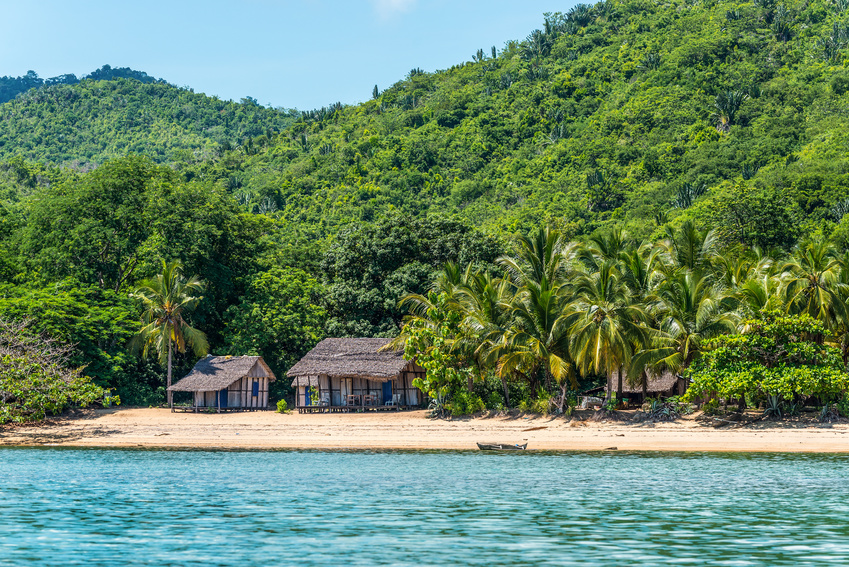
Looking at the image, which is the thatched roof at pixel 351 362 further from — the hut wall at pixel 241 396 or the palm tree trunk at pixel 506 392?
the palm tree trunk at pixel 506 392

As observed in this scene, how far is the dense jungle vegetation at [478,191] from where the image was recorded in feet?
127

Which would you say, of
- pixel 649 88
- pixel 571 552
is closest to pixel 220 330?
pixel 571 552

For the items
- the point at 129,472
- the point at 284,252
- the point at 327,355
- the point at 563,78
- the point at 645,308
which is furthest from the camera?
the point at 563,78

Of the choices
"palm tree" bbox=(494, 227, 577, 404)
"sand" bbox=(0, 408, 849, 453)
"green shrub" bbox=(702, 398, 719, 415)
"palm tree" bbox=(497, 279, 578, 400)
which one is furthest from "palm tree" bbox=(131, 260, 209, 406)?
"green shrub" bbox=(702, 398, 719, 415)

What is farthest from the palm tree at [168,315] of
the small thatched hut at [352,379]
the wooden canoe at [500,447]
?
the wooden canoe at [500,447]

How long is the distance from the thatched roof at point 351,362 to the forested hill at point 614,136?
68.7 ft

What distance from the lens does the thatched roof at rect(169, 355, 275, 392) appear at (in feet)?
127

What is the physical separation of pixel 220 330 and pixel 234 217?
655cm

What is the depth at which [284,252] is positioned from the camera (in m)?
51.4

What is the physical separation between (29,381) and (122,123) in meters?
122

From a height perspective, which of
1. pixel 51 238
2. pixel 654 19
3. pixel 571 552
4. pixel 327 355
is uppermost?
pixel 654 19

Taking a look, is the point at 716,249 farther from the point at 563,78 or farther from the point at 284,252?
the point at 563,78

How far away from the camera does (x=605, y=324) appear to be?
99.6 feet

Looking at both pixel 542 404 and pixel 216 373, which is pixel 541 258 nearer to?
pixel 542 404
